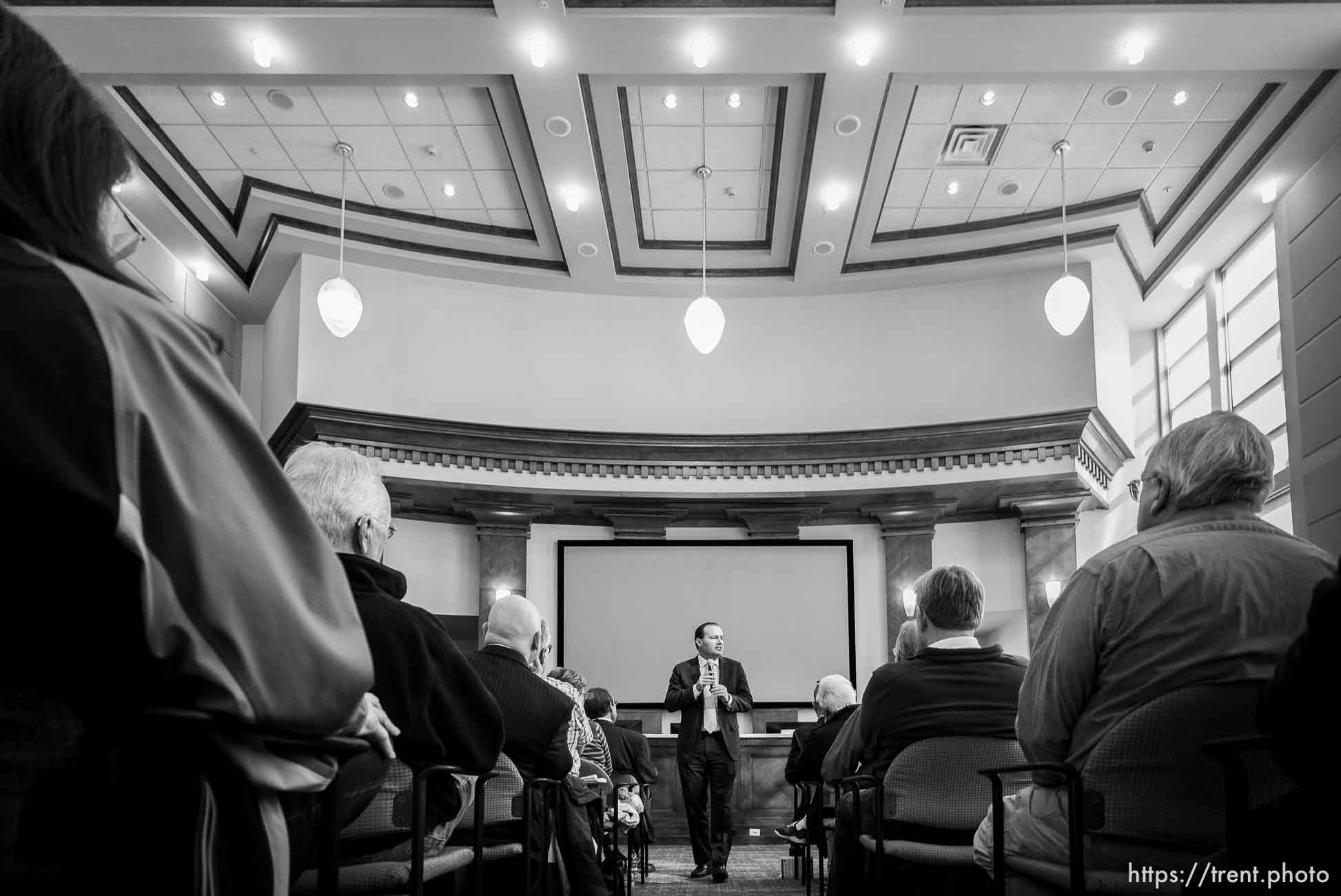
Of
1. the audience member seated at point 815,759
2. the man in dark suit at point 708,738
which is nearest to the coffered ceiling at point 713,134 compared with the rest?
the man in dark suit at point 708,738

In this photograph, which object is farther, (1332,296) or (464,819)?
(1332,296)

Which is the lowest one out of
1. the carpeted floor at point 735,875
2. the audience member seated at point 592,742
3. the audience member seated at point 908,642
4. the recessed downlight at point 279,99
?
the carpeted floor at point 735,875

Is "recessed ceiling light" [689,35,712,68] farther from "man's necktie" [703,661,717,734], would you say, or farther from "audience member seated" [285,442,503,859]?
"audience member seated" [285,442,503,859]

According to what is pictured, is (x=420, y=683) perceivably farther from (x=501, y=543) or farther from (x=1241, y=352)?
(x=1241, y=352)

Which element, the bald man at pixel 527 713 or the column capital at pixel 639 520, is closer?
the bald man at pixel 527 713

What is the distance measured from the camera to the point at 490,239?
9.99 metres

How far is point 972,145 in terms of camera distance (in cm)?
851

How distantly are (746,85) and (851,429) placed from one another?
13.4 feet

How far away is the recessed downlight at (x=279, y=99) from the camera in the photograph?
25.7 feet

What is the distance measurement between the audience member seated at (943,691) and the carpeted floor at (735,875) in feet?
10.4

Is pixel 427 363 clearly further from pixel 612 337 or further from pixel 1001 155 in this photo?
pixel 1001 155

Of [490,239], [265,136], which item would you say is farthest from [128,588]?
[490,239]

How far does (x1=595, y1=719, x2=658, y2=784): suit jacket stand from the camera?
6.06 m

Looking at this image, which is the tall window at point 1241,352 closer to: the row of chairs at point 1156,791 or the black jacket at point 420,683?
the row of chairs at point 1156,791
